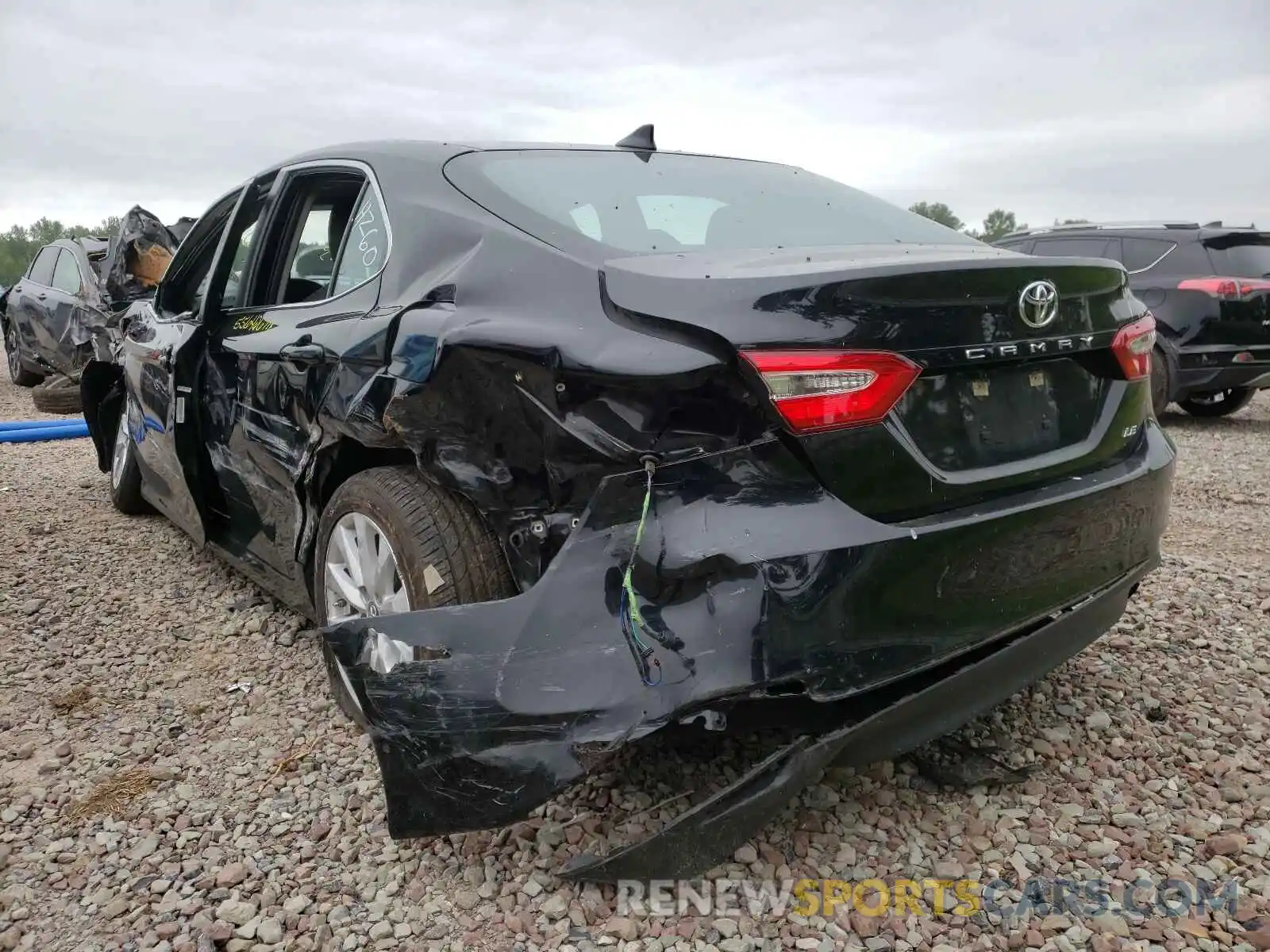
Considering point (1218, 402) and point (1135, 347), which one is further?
point (1218, 402)

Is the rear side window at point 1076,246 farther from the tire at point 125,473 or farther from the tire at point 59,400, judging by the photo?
the tire at point 59,400

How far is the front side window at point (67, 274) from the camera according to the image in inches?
349

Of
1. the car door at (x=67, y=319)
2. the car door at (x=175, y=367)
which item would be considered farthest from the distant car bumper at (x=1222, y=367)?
the car door at (x=67, y=319)

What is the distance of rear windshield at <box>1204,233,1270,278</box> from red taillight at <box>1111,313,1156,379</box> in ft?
19.3

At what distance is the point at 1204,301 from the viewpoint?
23.6 feet

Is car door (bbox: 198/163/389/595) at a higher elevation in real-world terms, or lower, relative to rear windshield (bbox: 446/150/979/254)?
lower

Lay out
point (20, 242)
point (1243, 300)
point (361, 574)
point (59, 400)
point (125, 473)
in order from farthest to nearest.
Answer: point (20, 242)
point (59, 400)
point (1243, 300)
point (125, 473)
point (361, 574)

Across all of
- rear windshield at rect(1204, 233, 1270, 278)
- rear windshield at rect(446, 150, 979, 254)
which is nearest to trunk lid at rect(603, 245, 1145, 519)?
rear windshield at rect(446, 150, 979, 254)

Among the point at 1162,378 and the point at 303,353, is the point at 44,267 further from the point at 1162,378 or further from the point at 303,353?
the point at 1162,378

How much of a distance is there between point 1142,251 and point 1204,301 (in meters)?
0.69

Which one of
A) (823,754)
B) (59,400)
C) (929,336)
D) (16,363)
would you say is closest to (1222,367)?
(929,336)

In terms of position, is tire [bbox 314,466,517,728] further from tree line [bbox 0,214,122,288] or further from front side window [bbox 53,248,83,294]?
tree line [bbox 0,214,122,288]

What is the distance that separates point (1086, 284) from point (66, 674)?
10.3 feet

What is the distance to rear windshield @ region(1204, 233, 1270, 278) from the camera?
7172 millimetres
